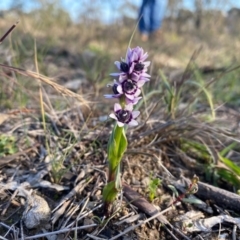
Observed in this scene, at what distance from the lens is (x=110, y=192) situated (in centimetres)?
100

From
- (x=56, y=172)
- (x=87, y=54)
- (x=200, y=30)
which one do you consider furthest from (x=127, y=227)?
(x=200, y=30)

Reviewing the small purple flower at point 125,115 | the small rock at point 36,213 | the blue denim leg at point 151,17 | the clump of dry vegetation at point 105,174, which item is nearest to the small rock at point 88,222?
the clump of dry vegetation at point 105,174

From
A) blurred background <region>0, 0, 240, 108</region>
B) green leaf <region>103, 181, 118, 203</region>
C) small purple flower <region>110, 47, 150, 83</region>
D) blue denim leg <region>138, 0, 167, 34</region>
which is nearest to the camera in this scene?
small purple flower <region>110, 47, 150, 83</region>

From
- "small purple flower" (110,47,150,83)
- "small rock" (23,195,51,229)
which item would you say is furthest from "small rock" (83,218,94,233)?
"small purple flower" (110,47,150,83)

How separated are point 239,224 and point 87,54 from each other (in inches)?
98.7

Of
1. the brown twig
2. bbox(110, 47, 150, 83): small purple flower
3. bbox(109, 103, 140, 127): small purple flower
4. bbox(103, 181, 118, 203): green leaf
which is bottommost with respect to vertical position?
the brown twig

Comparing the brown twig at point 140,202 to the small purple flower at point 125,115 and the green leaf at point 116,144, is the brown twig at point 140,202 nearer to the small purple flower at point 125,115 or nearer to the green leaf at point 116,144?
the green leaf at point 116,144

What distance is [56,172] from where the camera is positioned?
1188mm

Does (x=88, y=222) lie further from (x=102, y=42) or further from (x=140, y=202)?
(x=102, y=42)

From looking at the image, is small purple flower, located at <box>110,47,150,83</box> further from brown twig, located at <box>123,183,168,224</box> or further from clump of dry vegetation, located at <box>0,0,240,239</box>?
brown twig, located at <box>123,183,168,224</box>

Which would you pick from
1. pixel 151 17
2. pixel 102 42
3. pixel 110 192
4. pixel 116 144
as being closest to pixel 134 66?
pixel 116 144

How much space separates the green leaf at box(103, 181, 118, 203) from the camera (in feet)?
3.21

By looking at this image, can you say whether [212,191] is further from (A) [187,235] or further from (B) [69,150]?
(B) [69,150]

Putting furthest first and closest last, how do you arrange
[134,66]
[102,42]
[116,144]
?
[102,42] → [116,144] → [134,66]
